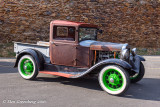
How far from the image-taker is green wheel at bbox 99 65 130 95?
3745mm

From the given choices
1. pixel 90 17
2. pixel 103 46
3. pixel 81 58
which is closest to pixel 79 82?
pixel 81 58

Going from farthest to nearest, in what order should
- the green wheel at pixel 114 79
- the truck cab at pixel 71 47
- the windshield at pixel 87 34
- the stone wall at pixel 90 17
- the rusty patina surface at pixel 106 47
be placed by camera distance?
the stone wall at pixel 90 17 → the windshield at pixel 87 34 → the truck cab at pixel 71 47 → the rusty patina surface at pixel 106 47 → the green wheel at pixel 114 79

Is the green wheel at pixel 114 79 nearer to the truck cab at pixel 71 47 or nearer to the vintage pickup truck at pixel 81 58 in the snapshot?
the vintage pickup truck at pixel 81 58

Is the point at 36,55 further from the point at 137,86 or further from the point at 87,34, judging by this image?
the point at 137,86

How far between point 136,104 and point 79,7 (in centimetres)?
1057

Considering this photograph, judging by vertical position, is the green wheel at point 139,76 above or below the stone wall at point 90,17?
below

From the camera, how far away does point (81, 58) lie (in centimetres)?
459

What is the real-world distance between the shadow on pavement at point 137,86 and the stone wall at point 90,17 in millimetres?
7204

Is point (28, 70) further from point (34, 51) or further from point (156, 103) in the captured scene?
point (156, 103)

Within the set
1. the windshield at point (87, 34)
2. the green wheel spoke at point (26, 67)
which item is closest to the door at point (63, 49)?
A: the windshield at point (87, 34)

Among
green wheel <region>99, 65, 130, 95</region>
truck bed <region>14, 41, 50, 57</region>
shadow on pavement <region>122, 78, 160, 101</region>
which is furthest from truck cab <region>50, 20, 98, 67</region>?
shadow on pavement <region>122, 78, 160, 101</region>

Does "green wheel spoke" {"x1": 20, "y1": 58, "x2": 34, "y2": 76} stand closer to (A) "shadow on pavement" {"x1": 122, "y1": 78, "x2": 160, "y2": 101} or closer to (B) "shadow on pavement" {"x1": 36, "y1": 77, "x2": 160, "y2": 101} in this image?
(B) "shadow on pavement" {"x1": 36, "y1": 77, "x2": 160, "y2": 101}

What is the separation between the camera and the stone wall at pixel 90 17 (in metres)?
11.4

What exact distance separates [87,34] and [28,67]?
1948 mm
